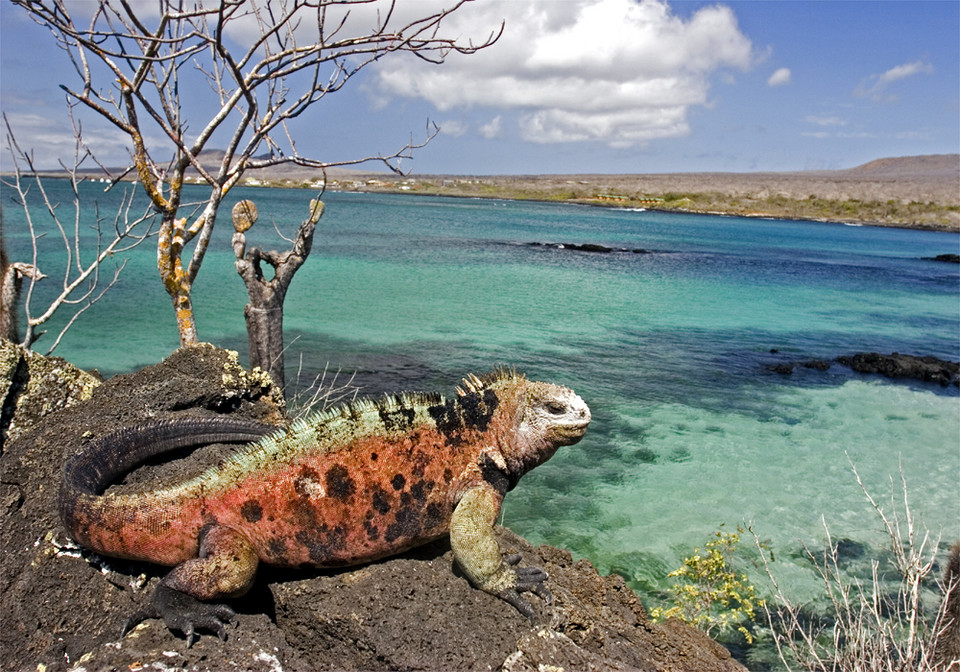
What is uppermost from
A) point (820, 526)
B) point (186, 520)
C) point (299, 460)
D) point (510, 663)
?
point (299, 460)

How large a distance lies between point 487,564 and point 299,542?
0.79m

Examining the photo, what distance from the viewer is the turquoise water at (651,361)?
7723mm

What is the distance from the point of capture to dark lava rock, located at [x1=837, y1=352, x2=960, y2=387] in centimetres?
1398

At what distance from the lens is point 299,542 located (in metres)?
2.73

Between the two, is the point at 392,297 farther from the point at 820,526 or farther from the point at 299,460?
the point at 299,460

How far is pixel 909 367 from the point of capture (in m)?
14.4

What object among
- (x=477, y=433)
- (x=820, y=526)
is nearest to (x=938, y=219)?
(x=820, y=526)

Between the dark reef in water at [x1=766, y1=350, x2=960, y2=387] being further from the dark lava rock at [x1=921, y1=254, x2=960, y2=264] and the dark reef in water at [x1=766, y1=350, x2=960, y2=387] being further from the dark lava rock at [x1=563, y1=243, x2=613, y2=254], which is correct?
the dark lava rock at [x1=921, y1=254, x2=960, y2=264]

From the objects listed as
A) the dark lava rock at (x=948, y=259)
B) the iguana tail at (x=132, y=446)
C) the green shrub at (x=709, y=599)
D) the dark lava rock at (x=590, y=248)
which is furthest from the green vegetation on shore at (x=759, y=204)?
the iguana tail at (x=132, y=446)

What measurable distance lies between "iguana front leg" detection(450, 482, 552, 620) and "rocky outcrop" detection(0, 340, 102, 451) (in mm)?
2450

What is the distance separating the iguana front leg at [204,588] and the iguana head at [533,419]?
1189mm

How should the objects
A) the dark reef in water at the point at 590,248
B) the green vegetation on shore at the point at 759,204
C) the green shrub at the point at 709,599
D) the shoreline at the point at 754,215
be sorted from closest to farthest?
the green shrub at the point at 709,599, the dark reef in water at the point at 590,248, the shoreline at the point at 754,215, the green vegetation on shore at the point at 759,204

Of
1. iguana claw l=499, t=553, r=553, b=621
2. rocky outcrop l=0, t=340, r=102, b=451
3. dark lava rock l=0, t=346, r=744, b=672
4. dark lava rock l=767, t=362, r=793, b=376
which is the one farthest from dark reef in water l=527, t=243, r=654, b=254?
dark lava rock l=0, t=346, r=744, b=672

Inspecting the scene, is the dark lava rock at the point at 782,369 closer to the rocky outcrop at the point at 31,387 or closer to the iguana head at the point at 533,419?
the iguana head at the point at 533,419
